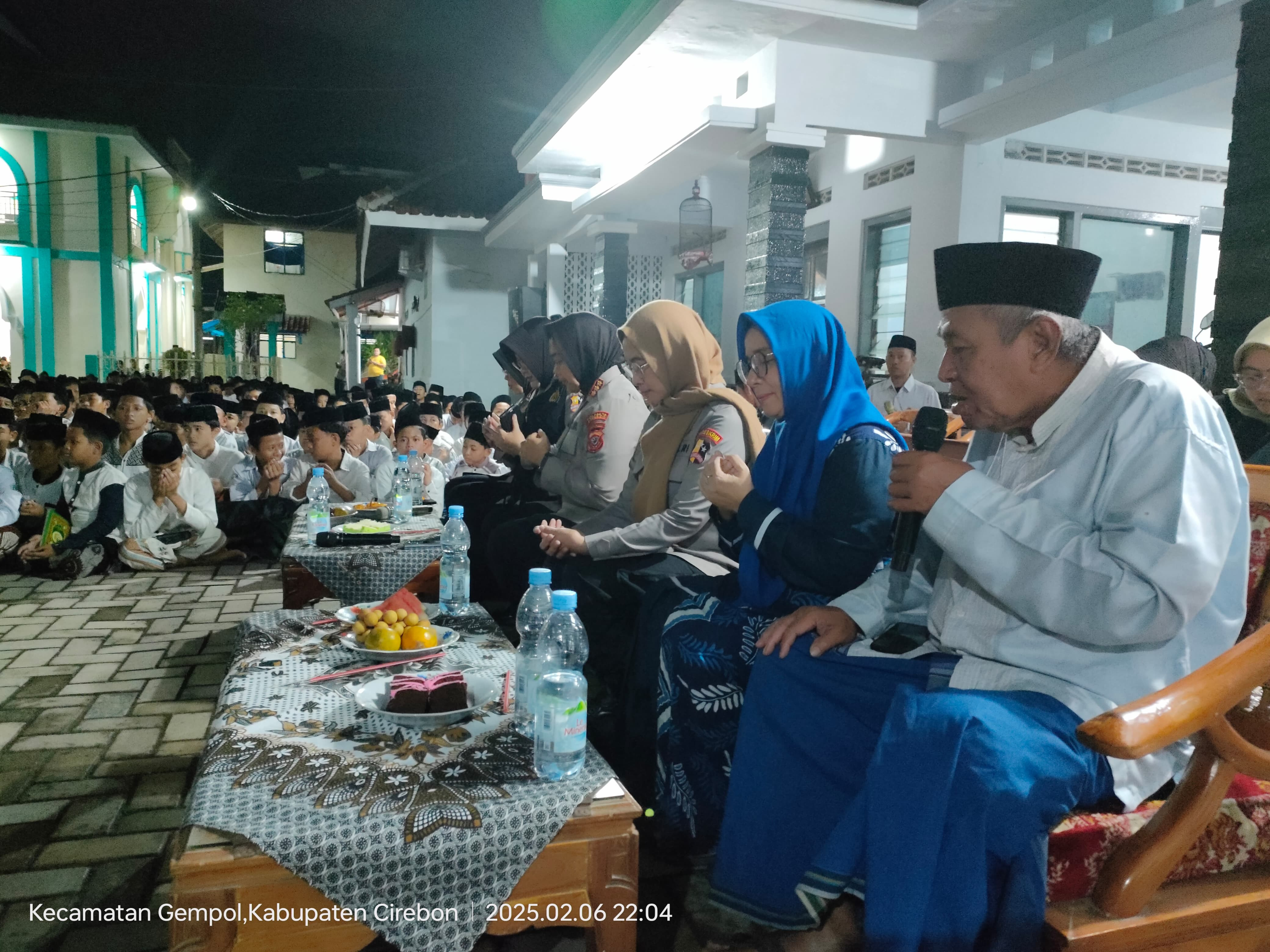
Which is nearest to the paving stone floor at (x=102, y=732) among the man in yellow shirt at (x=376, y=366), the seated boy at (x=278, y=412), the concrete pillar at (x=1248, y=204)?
the seated boy at (x=278, y=412)

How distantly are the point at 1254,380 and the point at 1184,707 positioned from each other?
2603 millimetres

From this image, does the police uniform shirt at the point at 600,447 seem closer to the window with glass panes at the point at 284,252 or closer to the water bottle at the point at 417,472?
the water bottle at the point at 417,472

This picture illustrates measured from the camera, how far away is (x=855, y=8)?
16.8 ft

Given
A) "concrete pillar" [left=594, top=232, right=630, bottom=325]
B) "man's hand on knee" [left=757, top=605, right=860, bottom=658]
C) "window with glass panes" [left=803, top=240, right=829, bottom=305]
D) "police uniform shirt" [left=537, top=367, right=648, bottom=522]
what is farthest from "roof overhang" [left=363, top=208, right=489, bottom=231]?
"man's hand on knee" [left=757, top=605, right=860, bottom=658]

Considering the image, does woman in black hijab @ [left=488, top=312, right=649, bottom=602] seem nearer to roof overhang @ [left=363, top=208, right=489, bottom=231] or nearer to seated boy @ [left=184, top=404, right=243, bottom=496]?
seated boy @ [left=184, top=404, right=243, bottom=496]

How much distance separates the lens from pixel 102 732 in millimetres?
3141

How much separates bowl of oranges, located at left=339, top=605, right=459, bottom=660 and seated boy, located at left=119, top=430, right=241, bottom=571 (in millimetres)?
3694

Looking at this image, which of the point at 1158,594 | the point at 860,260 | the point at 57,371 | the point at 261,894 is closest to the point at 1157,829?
the point at 1158,594

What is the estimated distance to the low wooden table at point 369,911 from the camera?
4.35 ft

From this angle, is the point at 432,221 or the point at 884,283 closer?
the point at 884,283

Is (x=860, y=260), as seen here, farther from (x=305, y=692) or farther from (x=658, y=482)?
(x=305, y=692)

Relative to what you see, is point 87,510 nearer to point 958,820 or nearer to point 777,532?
point 777,532

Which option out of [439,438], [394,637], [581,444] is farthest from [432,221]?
[394,637]

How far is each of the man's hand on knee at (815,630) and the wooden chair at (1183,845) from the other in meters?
0.68
